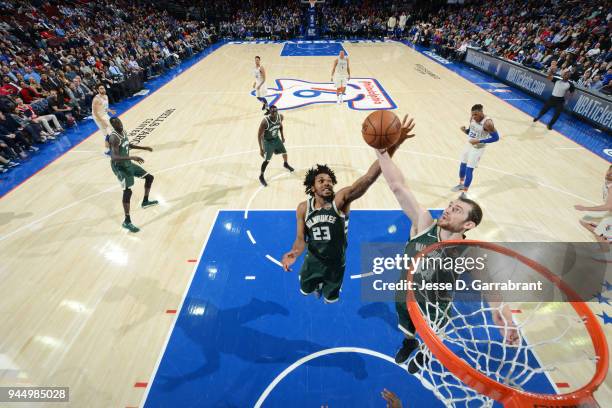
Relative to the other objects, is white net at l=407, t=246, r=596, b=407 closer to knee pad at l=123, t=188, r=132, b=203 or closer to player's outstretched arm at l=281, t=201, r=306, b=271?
player's outstretched arm at l=281, t=201, r=306, b=271

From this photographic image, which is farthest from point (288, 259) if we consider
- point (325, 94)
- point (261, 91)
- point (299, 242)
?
point (325, 94)

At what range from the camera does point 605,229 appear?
469 centimetres

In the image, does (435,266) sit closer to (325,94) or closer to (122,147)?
(122,147)

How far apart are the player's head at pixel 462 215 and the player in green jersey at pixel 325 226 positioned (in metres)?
0.77

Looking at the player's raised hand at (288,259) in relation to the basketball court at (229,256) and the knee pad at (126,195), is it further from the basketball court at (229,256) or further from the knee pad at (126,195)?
the knee pad at (126,195)

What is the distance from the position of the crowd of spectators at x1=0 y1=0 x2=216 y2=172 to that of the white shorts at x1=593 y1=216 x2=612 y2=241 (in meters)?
12.0

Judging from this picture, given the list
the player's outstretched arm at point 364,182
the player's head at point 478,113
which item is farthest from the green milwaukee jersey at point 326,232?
the player's head at point 478,113

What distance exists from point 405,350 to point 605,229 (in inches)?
143

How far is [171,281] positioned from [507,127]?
10.2 meters

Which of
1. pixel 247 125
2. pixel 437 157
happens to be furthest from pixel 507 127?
pixel 247 125

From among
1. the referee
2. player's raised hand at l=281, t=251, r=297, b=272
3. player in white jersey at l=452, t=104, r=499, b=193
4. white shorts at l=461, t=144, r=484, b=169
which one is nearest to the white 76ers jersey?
player in white jersey at l=452, t=104, r=499, b=193

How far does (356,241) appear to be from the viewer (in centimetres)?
544

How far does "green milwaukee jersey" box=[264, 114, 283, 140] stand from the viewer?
6.49 m

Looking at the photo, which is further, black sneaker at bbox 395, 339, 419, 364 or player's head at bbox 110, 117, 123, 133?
player's head at bbox 110, 117, 123, 133
